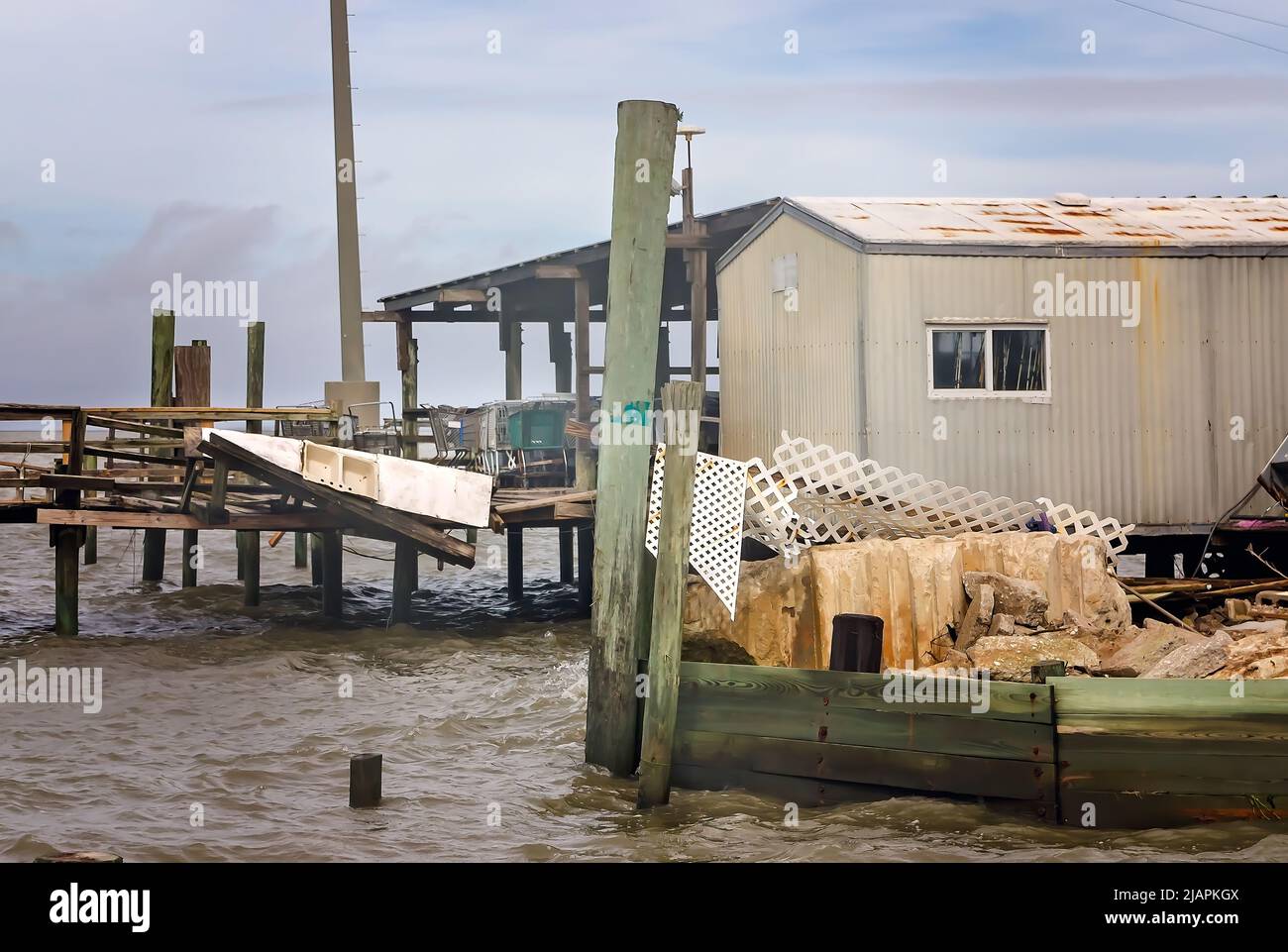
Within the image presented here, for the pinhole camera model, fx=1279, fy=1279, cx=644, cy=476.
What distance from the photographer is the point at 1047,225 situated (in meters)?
15.3

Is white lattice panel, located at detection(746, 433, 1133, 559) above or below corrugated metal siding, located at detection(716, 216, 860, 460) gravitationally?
below

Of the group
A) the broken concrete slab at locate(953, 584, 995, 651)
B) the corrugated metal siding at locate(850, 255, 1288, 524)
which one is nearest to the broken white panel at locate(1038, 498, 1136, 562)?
the corrugated metal siding at locate(850, 255, 1288, 524)

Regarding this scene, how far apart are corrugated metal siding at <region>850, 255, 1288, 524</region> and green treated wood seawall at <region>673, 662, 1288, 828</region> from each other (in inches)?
237

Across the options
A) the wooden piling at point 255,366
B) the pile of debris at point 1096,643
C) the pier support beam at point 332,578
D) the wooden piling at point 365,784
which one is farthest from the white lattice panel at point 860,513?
the wooden piling at point 255,366

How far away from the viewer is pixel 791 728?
8617 millimetres

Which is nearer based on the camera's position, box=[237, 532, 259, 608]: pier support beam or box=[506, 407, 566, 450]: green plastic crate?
box=[237, 532, 259, 608]: pier support beam

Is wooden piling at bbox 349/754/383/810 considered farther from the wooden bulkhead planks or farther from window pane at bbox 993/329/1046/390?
window pane at bbox 993/329/1046/390

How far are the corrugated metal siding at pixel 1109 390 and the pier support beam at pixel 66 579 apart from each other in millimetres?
9833

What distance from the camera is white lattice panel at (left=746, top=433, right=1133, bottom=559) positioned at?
11734 millimetres

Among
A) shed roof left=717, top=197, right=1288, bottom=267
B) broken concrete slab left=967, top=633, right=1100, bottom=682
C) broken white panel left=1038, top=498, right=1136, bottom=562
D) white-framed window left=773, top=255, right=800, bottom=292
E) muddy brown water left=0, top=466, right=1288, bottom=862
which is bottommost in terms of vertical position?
muddy brown water left=0, top=466, right=1288, bottom=862

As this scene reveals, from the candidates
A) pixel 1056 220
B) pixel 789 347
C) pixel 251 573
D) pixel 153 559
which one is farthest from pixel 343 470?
pixel 153 559
